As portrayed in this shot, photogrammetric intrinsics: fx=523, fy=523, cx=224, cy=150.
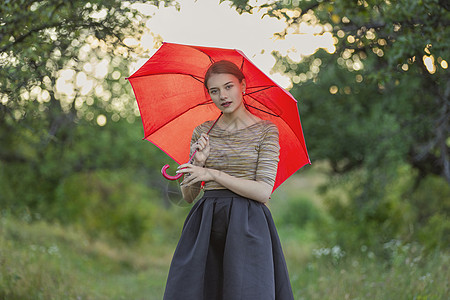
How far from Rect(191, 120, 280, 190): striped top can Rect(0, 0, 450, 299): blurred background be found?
330 millimetres

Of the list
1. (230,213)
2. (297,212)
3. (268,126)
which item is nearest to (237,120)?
(268,126)

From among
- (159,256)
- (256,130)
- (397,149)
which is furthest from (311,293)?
(159,256)

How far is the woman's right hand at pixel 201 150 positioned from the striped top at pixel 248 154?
0.03 m

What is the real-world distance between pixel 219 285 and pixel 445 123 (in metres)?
3.70

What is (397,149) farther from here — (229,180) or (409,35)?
(229,180)

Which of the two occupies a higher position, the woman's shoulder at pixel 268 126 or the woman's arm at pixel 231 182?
the woman's shoulder at pixel 268 126

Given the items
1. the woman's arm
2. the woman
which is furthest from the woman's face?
the woman's arm

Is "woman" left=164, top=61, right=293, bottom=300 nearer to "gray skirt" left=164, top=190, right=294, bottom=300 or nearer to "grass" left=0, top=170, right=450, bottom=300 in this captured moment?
"gray skirt" left=164, top=190, right=294, bottom=300

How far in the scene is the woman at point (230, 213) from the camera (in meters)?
2.70

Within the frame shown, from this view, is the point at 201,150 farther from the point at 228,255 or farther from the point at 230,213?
the point at 228,255

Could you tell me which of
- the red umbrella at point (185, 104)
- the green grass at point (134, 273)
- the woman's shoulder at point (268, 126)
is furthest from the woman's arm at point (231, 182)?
the green grass at point (134, 273)

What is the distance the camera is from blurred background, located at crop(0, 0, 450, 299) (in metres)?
3.93

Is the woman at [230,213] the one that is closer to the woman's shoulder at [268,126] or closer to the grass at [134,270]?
the woman's shoulder at [268,126]

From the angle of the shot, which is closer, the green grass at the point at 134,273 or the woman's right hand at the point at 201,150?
the woman's right hand at the point at 201,150
